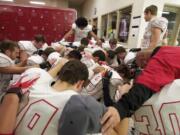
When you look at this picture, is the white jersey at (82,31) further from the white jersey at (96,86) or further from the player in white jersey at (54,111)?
the player in white jersey at (54,111)

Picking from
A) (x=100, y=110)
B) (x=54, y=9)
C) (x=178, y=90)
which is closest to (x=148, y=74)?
(x=178, y=90)

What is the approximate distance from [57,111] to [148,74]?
438 millimetres

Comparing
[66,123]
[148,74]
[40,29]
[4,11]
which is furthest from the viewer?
[40,29]

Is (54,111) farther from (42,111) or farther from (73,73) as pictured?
(73,73)

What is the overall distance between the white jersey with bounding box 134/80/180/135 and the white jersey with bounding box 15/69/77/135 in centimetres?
39

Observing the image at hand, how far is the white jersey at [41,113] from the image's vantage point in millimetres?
791

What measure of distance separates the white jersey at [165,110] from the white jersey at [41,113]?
392 millimetres

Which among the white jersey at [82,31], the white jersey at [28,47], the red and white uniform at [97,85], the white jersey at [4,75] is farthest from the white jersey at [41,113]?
the white jersey at [82,31]

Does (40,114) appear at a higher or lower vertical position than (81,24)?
lower

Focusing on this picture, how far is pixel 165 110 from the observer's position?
34.8 inches

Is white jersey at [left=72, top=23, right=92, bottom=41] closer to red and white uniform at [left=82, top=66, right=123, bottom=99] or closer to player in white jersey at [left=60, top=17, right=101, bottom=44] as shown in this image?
player in white jersey at [left=60, top=17, right=101, bottom=44]

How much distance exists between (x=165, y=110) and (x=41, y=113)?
56cm

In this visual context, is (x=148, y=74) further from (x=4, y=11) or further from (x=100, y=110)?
(x=4, y=11)

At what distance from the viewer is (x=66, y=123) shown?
72 cm
